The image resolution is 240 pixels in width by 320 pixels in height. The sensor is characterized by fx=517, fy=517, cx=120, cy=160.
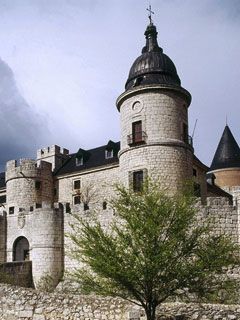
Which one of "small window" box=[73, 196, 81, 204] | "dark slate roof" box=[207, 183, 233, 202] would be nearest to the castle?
"small window" box=[73, 196, 81, 204]

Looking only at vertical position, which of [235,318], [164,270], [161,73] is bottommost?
[235,318]

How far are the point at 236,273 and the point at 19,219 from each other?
15074 millimetres

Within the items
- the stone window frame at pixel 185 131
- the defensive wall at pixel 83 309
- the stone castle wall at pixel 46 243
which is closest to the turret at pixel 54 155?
the stone castle wall at pixel 46 243

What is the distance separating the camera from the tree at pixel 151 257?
14.6 metres

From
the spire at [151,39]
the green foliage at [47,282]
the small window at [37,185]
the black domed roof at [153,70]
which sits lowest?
the green foliage at [47,282]

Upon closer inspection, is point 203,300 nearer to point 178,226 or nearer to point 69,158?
point 178,226

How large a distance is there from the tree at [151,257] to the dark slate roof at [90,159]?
2669 centimetres

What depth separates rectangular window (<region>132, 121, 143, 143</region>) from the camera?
2961 centimetres

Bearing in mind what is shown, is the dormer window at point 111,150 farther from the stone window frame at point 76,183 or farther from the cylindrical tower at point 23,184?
the cylindrical tower at point 23,184

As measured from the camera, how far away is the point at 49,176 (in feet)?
147

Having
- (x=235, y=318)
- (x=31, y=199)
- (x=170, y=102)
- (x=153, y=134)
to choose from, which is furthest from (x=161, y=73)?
(x=235, y=318)

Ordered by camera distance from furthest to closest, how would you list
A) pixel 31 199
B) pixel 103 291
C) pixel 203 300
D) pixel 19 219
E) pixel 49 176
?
pixel 49 176 → pixel 31 199 → pixel 19 219 → pixel 203 300 → pixel 103 291

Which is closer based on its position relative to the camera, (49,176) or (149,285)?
(149,285)

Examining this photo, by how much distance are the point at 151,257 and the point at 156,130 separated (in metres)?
15.5
